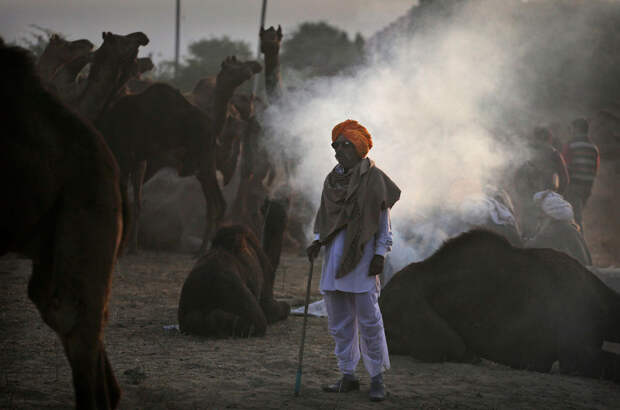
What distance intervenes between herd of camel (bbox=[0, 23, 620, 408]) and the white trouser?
1.10 meters

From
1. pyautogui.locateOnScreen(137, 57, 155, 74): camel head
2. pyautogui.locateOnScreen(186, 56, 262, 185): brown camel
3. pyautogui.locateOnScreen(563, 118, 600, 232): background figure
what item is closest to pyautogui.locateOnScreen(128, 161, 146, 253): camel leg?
pyautogui.locateOnScreen(186, 56, 262, 185): brown camel

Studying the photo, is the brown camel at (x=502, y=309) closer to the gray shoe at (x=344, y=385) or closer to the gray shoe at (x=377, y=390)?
the gray shoe at (x=344, y=385)

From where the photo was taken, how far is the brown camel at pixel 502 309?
5762mm

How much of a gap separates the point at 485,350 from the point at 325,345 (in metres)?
1.53

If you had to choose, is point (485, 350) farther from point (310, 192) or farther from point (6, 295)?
point (310, 192)

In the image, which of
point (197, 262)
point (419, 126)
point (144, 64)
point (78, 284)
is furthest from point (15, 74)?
point (144, 64)

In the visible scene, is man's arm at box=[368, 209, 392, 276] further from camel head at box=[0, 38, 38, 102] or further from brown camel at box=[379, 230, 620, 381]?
camel head at box=[0, 38, 38, 102]

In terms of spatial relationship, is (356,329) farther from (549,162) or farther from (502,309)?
(549,162)

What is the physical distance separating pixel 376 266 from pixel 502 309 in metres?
1.73

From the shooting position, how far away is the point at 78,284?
3328 millimetres

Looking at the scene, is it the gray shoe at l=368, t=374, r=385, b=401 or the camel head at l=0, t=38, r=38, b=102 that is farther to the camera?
the gray shoe at l=368, t=374, r=385, b=401

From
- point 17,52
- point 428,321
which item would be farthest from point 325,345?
point 17,52

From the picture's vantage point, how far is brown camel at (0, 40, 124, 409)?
3201mm

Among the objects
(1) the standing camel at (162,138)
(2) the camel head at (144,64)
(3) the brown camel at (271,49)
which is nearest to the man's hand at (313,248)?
(1) the standing camel at (162,138)
